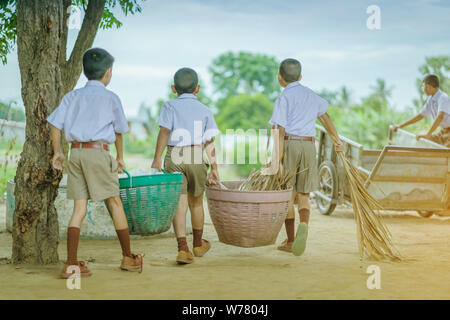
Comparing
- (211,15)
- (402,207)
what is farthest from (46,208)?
(211,15)

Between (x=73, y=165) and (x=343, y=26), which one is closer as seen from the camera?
(x=73, y=165)

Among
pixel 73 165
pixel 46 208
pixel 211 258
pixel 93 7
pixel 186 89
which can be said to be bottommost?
pixel 211 258

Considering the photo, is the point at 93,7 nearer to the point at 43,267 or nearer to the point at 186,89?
the point at 186,89

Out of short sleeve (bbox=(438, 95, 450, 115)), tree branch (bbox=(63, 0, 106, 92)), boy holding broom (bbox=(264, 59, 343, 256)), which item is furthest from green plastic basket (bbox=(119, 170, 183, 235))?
short sleeve (bbox=(438, 95, 450, 115))

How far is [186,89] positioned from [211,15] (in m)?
68.9

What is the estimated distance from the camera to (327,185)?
7.91m

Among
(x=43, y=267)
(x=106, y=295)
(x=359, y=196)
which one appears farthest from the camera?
(x=359, y=196)

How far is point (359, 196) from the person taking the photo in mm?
5020

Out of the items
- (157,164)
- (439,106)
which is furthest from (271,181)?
(439,106)

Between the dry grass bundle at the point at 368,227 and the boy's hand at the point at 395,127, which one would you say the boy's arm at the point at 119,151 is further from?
Answer: the boy's hand at the point at 395,127

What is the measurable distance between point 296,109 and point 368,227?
1.19m

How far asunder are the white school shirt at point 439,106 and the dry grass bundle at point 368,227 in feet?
9.51

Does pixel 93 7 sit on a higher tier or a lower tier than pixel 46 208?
higher

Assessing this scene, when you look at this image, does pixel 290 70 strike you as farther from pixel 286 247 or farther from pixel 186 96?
pixel 286 247
